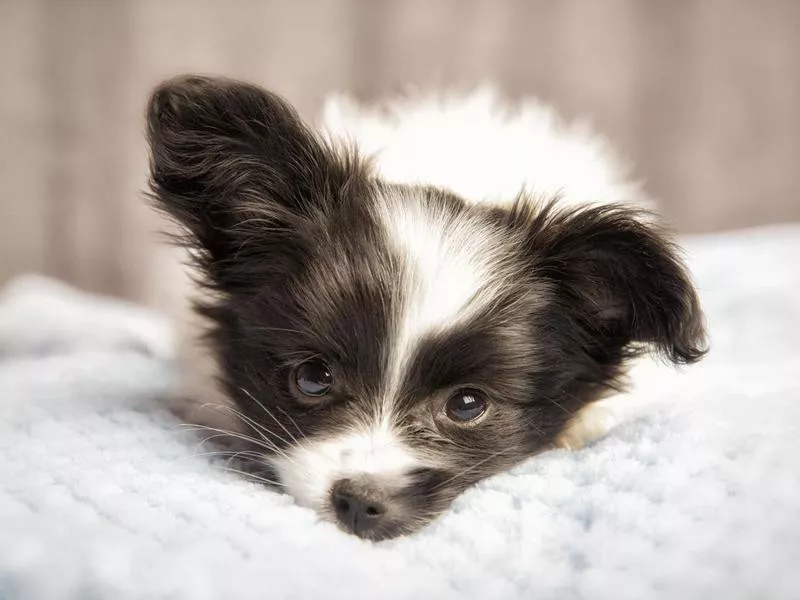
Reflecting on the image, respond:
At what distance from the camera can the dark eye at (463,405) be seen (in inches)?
65.2

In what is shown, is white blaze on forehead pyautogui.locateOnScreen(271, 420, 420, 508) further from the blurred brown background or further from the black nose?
the blurred brown background

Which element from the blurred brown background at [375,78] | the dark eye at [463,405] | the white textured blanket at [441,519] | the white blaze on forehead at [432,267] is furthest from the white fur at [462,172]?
the blurred brown background at [375,78]

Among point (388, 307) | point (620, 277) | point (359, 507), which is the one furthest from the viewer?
point (620, 277)

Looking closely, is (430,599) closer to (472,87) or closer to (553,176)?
(553,176)

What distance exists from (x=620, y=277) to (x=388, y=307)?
0.52 meters

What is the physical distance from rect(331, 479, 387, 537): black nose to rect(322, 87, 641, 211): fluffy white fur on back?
0.82m

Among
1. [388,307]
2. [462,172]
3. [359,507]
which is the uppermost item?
[462,172]

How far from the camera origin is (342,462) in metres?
1.54

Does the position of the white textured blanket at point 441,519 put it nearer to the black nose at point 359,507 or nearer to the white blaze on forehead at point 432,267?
the black nose at point 359,507

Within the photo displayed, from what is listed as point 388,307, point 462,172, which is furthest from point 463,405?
point 462,172

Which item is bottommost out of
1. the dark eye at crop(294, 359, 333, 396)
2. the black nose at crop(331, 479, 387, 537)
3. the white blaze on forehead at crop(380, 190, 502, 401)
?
the black nose at crop(331, 479, 387, 537)

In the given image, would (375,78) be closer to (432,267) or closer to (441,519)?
(432,267)

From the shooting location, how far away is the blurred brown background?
9.57 ft

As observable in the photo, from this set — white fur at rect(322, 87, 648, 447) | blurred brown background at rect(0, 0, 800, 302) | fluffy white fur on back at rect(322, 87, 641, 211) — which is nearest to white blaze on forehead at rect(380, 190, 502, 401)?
white fur at rect(322, 87, 648, 447)
